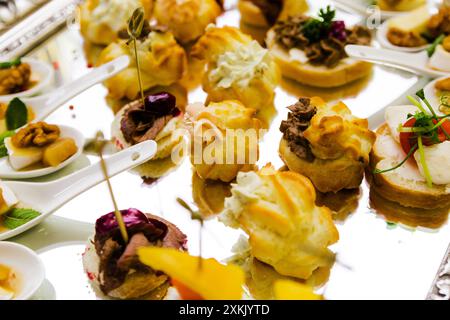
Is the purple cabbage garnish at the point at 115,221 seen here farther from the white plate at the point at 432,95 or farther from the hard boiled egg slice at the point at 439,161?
the white plate at the point at 432,95

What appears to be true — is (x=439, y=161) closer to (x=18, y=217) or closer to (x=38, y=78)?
(x=18, y=217)

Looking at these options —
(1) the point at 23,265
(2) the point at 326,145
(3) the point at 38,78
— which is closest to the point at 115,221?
(1) the point at 23,265

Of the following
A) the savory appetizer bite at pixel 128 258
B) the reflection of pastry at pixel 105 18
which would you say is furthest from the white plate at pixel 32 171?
the reflection of pastry at pixel 105 18

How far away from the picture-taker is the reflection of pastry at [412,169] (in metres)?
2.66

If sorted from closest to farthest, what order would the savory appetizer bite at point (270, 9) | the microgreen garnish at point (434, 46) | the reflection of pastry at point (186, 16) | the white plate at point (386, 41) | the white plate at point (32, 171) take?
the white plate at point (32, 171) → the microgreen garnish at point (434, 46) → the white plate at point (386, 41) → the reflection of pastry at point (186, 16) → the savory appetizer bite at point (270, 9)

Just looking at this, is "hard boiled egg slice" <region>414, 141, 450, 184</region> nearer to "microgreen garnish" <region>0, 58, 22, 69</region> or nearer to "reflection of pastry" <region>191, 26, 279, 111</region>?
"reflection of pastry" <region>191, 26, 279, 111</region>

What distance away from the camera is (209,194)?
2.87 metres

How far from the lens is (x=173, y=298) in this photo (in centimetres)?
237

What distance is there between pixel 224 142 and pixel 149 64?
832 millimetres

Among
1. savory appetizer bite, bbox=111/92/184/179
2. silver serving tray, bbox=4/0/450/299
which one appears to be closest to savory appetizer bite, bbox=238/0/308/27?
silver serving tray, bbox=4/0/450/299

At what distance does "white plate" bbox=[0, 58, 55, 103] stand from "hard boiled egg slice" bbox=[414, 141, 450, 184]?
2087mm

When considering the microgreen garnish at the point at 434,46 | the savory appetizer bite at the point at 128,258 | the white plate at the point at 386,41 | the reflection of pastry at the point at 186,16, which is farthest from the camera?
the reflection of pastry at the point at 186,16

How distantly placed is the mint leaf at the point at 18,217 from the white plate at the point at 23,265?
0.54 ft

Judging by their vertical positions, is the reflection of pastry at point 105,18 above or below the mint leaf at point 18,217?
above
